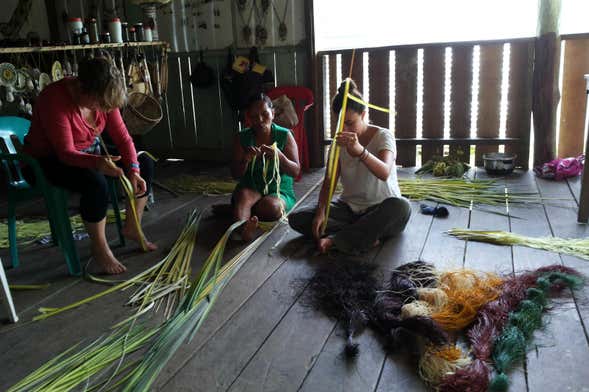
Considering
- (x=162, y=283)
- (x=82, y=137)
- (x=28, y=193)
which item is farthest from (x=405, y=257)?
(x=28, y=193)

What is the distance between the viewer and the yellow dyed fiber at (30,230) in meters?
3.23

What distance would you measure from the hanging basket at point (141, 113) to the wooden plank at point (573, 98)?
11.5 ft

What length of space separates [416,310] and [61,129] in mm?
1898

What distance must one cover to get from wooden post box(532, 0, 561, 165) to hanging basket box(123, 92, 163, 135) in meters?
3.24

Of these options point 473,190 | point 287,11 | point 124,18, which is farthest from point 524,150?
point 124,18

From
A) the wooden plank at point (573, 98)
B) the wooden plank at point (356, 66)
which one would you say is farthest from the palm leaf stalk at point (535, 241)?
the wooden plank at point (356, 66)

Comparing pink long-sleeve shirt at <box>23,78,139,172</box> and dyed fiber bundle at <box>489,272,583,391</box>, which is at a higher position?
pink long-sleeve shirt at <box>23,78,139,172</box>

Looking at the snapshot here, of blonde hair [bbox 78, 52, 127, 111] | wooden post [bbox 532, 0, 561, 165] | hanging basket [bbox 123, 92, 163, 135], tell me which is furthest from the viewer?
wooden post [bbox 532, 0, 561, 165]

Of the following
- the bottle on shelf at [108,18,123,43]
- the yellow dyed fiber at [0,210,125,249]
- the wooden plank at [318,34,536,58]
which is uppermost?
the bottle on shelf at [108,18,123,43]

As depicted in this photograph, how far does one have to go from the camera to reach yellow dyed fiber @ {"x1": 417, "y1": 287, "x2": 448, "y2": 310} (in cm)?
201

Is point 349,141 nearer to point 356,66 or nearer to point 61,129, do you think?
point 61,129

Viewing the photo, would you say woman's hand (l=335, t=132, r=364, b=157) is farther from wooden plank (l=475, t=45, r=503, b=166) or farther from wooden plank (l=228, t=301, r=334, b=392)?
wooden plank (l=475, t=45, r=503, b=166)

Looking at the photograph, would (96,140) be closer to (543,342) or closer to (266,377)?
(266,377)

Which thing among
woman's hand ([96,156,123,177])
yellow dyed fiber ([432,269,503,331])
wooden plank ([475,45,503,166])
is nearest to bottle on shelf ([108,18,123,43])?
woman's hand ([96,156,123,177])
